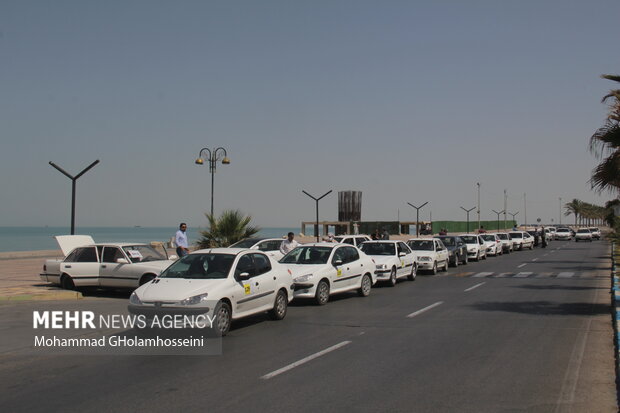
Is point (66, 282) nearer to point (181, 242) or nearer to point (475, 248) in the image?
point (181, 242)

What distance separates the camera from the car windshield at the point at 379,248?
71.6 ft

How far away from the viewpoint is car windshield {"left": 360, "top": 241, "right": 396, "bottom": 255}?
71.6 ft

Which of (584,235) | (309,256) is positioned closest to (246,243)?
(309,256)

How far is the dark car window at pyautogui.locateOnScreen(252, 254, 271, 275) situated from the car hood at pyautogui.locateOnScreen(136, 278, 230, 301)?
1280 mm

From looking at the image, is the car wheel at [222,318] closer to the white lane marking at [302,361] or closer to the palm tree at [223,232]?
the white lane marking at [302,361]

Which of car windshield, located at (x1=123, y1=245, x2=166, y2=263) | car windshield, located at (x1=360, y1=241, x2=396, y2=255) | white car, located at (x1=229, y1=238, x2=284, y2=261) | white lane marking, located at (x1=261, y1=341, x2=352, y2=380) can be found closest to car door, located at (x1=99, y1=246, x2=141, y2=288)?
car windshield, located at (x1=123, y1=245, x2=166, y2=263)

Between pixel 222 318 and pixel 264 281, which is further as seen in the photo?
pixel 264 281

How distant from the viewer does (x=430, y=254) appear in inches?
1009

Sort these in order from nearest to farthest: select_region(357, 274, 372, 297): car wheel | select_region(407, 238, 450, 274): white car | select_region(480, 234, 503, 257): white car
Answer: select_region(357, 274, 372, 297): car wheel, select_region(407, 238, 450, 274): white car, select_region(480, 234, 503, 257): white car

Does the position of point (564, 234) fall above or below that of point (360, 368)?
above

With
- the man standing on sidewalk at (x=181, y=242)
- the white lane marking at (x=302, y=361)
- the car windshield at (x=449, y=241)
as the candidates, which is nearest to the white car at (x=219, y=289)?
the white lane marking at (x=302, y=361)

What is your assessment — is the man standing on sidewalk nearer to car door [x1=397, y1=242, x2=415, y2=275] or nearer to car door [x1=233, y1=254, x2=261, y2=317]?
car door [x1=397, y1=242, x2=415, y2=275]

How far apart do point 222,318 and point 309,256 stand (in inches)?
245

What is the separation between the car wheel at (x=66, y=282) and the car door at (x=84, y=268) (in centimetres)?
14
